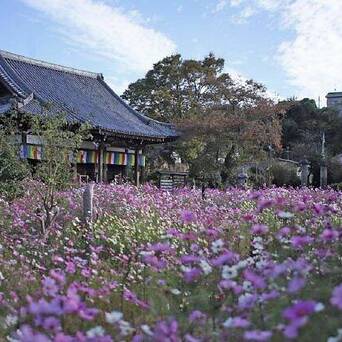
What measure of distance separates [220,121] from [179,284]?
2040 centimetres

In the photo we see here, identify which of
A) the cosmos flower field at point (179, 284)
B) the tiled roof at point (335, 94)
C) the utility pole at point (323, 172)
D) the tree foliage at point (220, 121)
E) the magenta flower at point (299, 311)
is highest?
the tiled roof at point (335, 94)

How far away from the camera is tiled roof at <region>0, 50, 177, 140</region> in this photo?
17.7 meters

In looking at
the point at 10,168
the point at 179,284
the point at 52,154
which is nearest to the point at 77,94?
the point at 10,168

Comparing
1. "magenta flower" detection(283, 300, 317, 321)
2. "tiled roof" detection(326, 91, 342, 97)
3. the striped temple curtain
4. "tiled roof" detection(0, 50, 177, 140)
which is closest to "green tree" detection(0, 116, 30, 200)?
the striped temple curtain

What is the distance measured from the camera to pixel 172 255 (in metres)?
4.08

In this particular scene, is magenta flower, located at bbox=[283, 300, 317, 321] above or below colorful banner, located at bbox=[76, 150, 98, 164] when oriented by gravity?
below

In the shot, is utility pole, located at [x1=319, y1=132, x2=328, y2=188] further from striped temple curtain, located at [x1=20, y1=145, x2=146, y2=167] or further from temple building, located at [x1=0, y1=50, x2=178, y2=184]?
striped temple curtain, located at [x1=20, y1=145, x2=146, y2=167]

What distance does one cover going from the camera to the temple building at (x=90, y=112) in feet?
56.4

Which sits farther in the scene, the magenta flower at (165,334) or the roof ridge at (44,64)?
the roof ridge at (44,64)

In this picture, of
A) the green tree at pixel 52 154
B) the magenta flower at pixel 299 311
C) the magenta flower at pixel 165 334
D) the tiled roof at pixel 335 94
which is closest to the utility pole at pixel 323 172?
the green tree at pixel 52 154

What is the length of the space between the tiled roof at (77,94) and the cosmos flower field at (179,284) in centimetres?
1142

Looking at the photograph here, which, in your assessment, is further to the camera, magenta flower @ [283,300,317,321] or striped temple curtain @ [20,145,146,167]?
striped temple curtain @ [20,145,146,167]

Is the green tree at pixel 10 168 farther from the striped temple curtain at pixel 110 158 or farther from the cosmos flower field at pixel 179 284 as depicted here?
the striped temple curtain at pixel 110 158

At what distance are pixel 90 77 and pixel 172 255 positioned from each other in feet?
69.2
